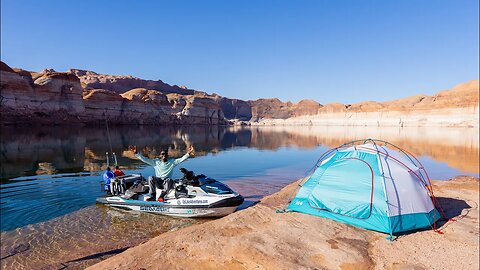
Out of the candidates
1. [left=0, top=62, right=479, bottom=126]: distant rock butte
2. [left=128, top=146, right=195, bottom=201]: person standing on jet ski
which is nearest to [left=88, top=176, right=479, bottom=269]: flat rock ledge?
[left=128, top=146, right=195, bottom=201]: person standing on jet ski

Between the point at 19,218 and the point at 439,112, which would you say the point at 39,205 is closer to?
the point at 19,218

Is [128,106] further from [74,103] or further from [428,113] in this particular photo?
[428,113]

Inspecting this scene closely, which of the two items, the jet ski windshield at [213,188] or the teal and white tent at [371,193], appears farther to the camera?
the jet ski windshield at [213,188]

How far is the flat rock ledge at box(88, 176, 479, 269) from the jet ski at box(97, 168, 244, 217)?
1.20 metres

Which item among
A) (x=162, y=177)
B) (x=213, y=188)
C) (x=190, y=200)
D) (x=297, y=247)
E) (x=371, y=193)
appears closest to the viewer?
(x=297, y=247)

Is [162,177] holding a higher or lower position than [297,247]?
higher

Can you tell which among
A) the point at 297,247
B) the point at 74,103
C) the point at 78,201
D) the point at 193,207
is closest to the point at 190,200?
the point at 193,207

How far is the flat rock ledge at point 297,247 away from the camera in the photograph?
5.52 meters

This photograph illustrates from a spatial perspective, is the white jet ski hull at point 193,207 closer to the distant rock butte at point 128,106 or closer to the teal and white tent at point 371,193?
the teal and white tent at point 371,193

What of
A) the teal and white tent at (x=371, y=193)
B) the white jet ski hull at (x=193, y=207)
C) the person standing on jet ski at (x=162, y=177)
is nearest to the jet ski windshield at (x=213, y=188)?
the white jet ski hull at (x=193, y=207)

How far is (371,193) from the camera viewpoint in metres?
7.50

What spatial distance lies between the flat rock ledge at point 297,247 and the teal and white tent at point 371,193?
339mm

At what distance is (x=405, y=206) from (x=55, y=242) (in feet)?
31.0

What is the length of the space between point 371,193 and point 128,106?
78.9 meters
